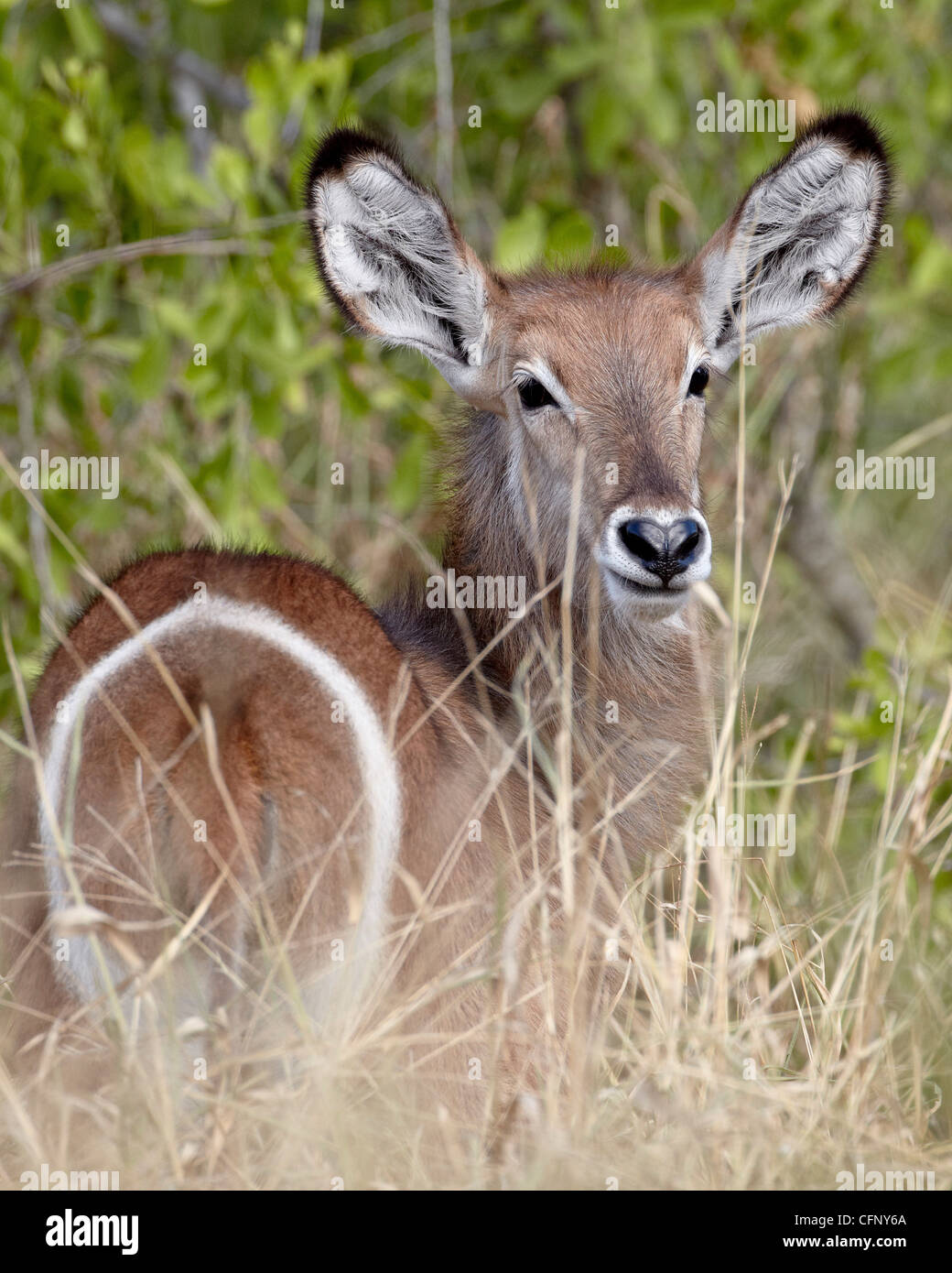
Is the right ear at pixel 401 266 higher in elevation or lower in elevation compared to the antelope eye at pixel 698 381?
higher

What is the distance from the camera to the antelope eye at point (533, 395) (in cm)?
453

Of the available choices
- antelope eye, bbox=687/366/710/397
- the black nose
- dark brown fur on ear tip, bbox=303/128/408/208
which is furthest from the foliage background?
the black nose

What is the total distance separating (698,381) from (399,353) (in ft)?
11.0

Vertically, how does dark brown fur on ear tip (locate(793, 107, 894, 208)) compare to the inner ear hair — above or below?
above

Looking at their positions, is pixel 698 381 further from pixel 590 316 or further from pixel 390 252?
pixel 390 252

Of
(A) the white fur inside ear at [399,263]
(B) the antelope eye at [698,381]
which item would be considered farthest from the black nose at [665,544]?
(A) the white fur inside ear at [399,263]

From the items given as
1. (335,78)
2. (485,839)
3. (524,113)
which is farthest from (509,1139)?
(524,113)

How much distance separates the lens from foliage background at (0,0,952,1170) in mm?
5922

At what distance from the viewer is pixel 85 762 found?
11.5ft

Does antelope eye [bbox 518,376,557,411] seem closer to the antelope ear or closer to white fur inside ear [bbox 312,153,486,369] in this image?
white fur inside ear [bbox 312,153,486,369]

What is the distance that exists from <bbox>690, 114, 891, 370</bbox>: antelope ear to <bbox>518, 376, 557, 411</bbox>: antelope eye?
2.09 ft

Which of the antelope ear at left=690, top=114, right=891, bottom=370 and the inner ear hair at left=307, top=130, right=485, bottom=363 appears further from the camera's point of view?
the antelope ear at left=690, top=114, right=891, bottom=370

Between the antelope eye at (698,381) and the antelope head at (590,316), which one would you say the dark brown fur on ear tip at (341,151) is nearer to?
the antelope head at (590,316)
